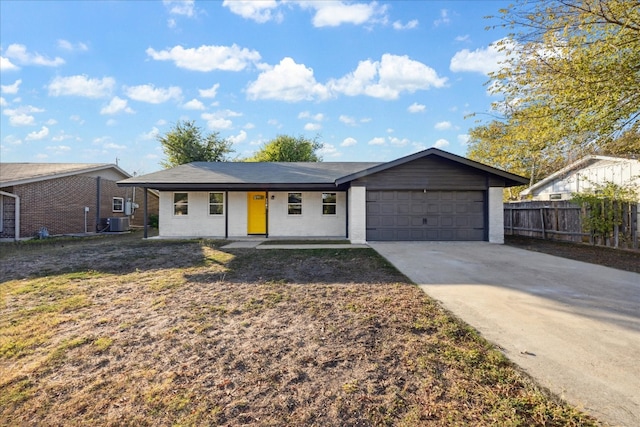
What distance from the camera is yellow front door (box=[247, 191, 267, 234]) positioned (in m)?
13.8

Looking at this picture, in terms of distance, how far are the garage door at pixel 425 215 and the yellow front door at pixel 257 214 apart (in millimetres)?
5011

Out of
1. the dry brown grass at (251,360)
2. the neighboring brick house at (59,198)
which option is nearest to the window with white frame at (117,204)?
the neighboring brick house at (59,198)

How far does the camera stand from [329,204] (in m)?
13.6

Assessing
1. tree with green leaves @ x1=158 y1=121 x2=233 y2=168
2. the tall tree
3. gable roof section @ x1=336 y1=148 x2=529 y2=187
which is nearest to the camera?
the tall tree

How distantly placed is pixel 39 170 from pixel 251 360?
65.5ft

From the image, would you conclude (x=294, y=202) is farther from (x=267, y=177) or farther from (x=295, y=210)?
(x=267, y=177)

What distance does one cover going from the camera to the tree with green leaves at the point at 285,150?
107 feet

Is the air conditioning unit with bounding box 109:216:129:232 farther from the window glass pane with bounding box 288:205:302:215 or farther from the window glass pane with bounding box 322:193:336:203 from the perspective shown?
the window glass pane with bounding box 322:193:336:203

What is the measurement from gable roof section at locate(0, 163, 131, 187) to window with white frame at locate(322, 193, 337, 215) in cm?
1333

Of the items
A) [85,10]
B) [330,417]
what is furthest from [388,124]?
[330,417]

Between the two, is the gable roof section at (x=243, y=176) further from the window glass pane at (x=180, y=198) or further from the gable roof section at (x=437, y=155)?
the gable roof section at (x=437, y=155)

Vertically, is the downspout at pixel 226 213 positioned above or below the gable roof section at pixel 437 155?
below

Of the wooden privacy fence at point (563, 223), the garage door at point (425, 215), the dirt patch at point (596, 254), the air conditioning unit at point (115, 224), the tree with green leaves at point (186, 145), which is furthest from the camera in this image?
the tree with green leaves at point (186, 145)

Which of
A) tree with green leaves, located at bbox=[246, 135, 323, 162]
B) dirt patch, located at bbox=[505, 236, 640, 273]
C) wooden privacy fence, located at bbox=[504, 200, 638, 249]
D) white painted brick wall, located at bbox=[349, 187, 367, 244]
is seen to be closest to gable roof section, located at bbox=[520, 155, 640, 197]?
wooden privacy fence, located at bbox=[504, 200, 638, 249]
